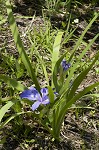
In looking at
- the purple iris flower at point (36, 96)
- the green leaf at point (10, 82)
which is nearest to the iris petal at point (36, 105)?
the purple iris flower at point (36, 96)

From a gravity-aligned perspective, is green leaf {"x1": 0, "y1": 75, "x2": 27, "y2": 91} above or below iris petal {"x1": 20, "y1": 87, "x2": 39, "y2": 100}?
above

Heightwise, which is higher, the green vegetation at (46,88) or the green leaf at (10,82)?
the green leaf at (10,82)

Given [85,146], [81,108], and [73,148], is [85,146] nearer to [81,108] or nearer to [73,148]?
[73,148]

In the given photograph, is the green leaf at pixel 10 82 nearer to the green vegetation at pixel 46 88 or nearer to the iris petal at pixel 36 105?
the green vegetation at pixel 46 88

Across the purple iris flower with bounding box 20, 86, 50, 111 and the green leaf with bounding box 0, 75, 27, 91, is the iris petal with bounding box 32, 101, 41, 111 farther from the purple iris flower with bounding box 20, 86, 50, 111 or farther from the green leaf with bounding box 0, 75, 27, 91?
the green leaf with bounding box 0, 75, 27, 91

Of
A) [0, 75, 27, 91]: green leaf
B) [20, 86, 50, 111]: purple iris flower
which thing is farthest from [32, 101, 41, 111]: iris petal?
[0, 75, 27, 91]: green leaf

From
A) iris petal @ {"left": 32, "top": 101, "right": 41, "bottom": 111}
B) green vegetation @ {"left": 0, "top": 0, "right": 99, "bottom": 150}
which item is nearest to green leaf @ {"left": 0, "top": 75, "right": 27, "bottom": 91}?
green vegetation @ {"left": 0, "top": 0, "right": 99, "bottom": 150}

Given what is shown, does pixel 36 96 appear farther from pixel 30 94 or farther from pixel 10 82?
pixel 10 82

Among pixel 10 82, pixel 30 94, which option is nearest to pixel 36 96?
pixel 30 94

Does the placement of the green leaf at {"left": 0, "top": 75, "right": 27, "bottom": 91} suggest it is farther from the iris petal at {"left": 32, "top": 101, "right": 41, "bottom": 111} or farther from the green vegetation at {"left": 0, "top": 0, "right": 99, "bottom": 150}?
the iris petal at {"left": 32, "top": 101, "right": 41, "bottom": 111}

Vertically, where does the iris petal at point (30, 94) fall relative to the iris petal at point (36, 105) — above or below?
above

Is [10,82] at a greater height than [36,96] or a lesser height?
greater

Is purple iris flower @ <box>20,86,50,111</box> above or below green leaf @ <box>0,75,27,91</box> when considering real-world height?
below
